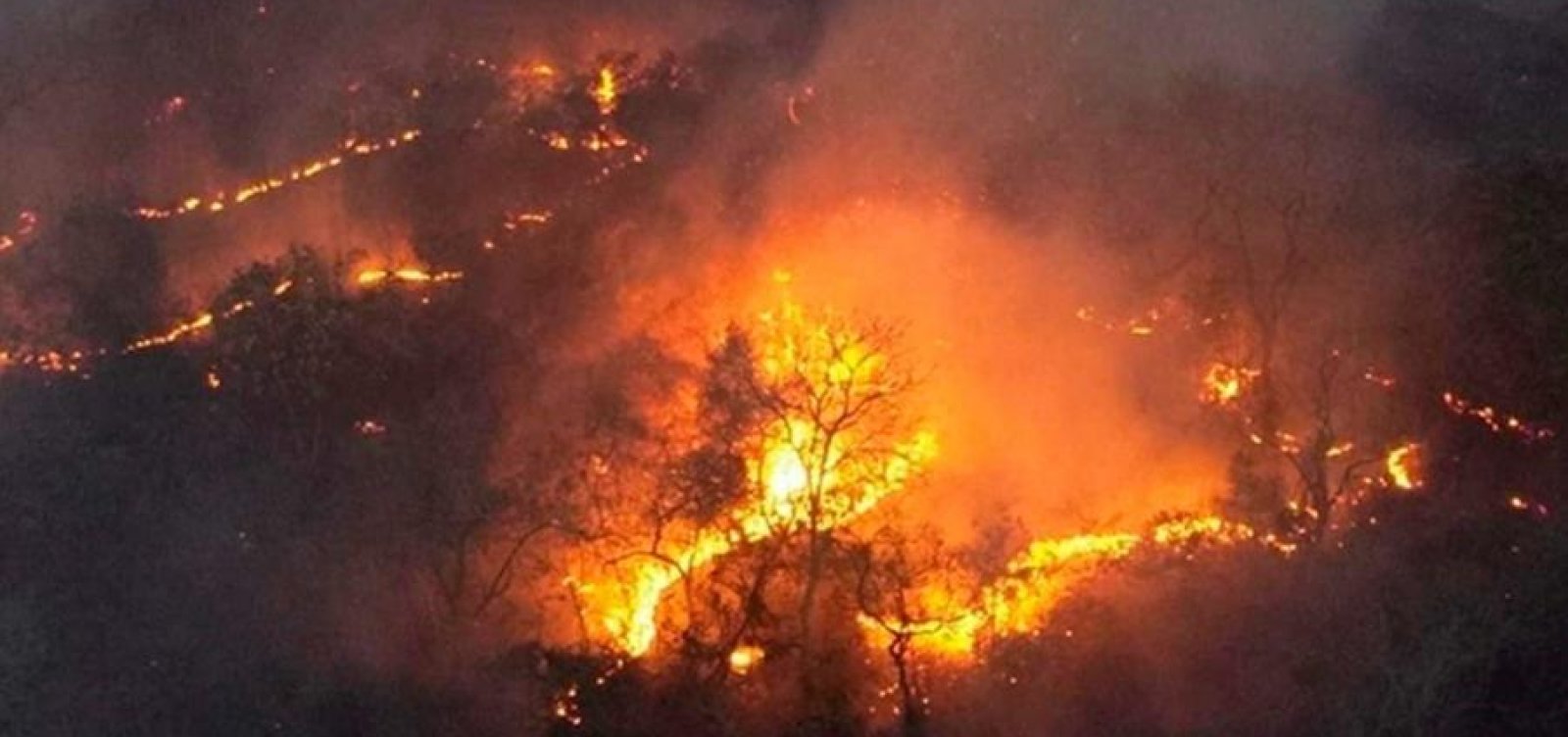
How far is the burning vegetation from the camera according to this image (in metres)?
24.7

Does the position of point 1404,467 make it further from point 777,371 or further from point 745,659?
point 745,659

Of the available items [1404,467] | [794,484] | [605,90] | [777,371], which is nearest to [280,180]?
[605,90]

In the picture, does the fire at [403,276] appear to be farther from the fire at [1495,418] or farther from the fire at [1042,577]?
the fire at [1495,418]

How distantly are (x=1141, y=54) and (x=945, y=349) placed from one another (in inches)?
351

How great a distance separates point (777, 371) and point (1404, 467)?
35.1 ft

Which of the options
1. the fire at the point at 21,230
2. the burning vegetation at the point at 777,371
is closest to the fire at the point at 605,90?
the burning vegetation at the point at 777,371

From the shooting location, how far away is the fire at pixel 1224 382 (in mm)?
29922

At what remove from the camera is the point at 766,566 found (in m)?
24.5

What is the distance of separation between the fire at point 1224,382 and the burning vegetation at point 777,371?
94 millimetres

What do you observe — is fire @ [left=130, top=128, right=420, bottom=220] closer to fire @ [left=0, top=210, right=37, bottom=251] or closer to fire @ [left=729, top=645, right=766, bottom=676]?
fire @ [left=0, top=210, right=37, bottom=251]

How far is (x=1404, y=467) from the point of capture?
93.2ft

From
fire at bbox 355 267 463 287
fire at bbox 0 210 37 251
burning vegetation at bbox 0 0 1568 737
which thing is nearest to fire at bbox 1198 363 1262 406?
burning vegetation at bbox 0 0 1568 737

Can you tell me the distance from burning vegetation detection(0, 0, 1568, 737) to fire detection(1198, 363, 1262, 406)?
94 millimetres

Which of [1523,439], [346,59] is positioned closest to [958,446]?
[1523,439]
